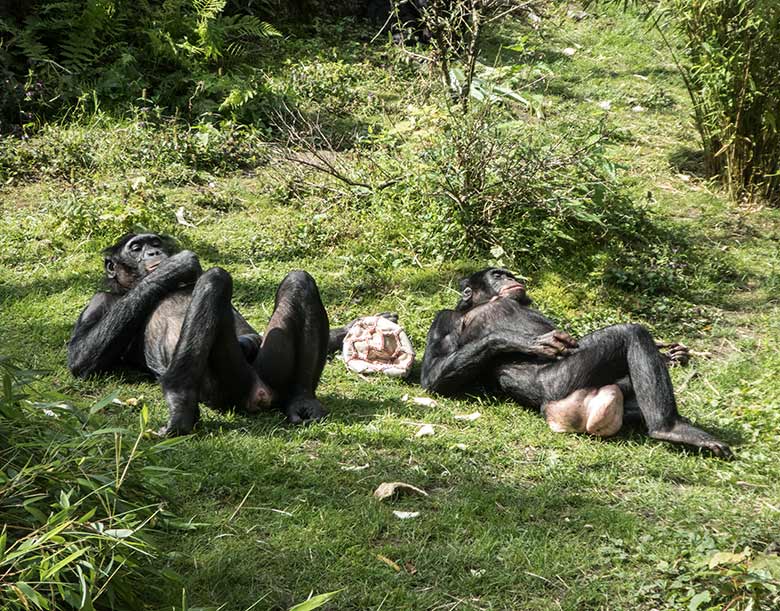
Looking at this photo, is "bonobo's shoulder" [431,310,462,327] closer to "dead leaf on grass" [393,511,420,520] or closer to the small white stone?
the small white stone

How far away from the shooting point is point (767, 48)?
9.70 metres

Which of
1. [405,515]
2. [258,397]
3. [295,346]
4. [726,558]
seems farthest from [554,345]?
[726,558]

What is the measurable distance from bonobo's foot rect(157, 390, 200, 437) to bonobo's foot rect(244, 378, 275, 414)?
46cm

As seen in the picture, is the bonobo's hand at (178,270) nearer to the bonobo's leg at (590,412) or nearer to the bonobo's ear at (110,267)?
the bonobo's ear at (110,267)

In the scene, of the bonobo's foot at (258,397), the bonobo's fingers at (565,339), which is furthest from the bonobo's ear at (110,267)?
the bonobo's fingers at (565,339)

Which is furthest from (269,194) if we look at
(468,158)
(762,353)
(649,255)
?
(762,353)

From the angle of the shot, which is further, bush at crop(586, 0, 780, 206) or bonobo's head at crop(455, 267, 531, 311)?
bush at crop(586, 0, 780, 206)

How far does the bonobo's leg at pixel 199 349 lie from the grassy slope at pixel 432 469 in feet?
0.58

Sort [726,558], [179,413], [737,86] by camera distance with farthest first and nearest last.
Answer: [737,86] → [179,413] → [726,558]

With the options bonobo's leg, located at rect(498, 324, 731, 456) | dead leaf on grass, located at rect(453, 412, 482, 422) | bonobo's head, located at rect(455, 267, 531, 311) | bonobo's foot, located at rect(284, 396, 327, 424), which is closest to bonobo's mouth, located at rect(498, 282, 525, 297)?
bonobo's head, located at rect(455, 267, 531, 311)

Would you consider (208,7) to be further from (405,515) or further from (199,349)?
(405,515)

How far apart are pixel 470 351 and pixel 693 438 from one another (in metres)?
1.50

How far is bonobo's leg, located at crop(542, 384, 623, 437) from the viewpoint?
224 inches

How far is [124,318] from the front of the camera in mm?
5930
